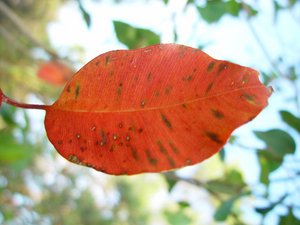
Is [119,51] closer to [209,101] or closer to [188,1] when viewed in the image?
[209,101]

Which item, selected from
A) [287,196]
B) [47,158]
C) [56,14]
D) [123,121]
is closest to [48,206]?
[47,158]

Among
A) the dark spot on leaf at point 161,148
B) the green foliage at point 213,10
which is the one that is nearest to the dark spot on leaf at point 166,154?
the dark spot on leaf at point 161,148

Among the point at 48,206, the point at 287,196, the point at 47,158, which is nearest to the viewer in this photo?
the point at 287,196

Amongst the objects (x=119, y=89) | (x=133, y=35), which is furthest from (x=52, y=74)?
(x=119, y=89)

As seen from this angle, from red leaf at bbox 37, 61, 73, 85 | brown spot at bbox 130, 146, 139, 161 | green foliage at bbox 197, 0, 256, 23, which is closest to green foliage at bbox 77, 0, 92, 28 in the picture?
green foliage at bbox 197, 0, 256, 23

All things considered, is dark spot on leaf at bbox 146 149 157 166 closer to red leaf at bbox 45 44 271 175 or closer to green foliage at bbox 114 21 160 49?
red leaf at bbox 45 44 271 175

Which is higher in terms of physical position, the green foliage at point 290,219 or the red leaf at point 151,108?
the red leaf at point 151,108

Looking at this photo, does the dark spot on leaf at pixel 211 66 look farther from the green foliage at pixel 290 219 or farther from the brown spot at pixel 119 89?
the green foliage at pixel 290 219

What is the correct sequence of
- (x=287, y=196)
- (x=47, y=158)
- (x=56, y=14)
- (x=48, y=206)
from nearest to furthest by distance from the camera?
(x=287, y=196) < (x=48, y=206) < (x=47, y=158) < (x=56, y=14)
